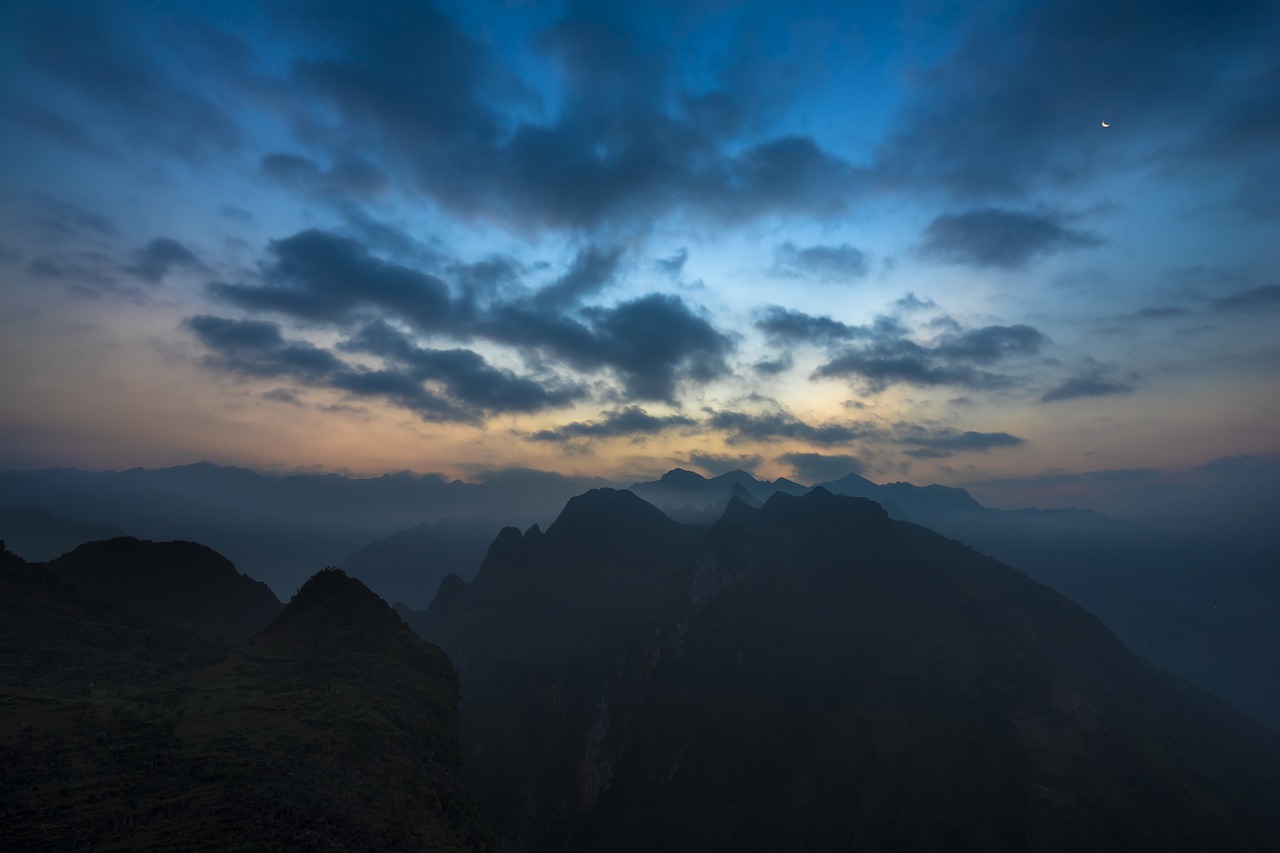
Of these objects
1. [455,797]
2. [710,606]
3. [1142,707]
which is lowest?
[1142,707]

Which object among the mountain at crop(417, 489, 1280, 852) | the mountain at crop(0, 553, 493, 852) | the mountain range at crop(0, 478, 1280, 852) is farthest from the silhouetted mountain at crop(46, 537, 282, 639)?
the mountain at crop(417, 489, 1280, 852)

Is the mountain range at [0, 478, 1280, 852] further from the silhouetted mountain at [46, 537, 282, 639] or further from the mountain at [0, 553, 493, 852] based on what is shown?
the silhouetted mountain at [46, 537, 282, 639]

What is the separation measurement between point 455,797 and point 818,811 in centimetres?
9029

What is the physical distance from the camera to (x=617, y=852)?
99.9 metres

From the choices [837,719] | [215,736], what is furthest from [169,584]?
[837,719]

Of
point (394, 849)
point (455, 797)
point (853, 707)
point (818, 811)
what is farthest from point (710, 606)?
point (394, 849)

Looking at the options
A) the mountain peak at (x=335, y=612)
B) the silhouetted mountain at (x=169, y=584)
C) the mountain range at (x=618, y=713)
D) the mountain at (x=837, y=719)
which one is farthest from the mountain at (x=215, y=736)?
the mountain at (x=837, y=719)

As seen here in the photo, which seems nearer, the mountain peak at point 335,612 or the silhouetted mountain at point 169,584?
the mountain peak at point 335,612

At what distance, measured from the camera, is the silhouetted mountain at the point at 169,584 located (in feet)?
340

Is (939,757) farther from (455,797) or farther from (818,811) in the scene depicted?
(455,797)

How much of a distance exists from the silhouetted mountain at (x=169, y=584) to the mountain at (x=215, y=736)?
3708cm

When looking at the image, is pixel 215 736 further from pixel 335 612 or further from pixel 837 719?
pixel 837 719

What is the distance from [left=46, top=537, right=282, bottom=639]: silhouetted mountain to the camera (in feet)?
340

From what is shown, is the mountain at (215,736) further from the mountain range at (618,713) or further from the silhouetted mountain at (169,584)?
the silhouetted mountain at (169,584)
